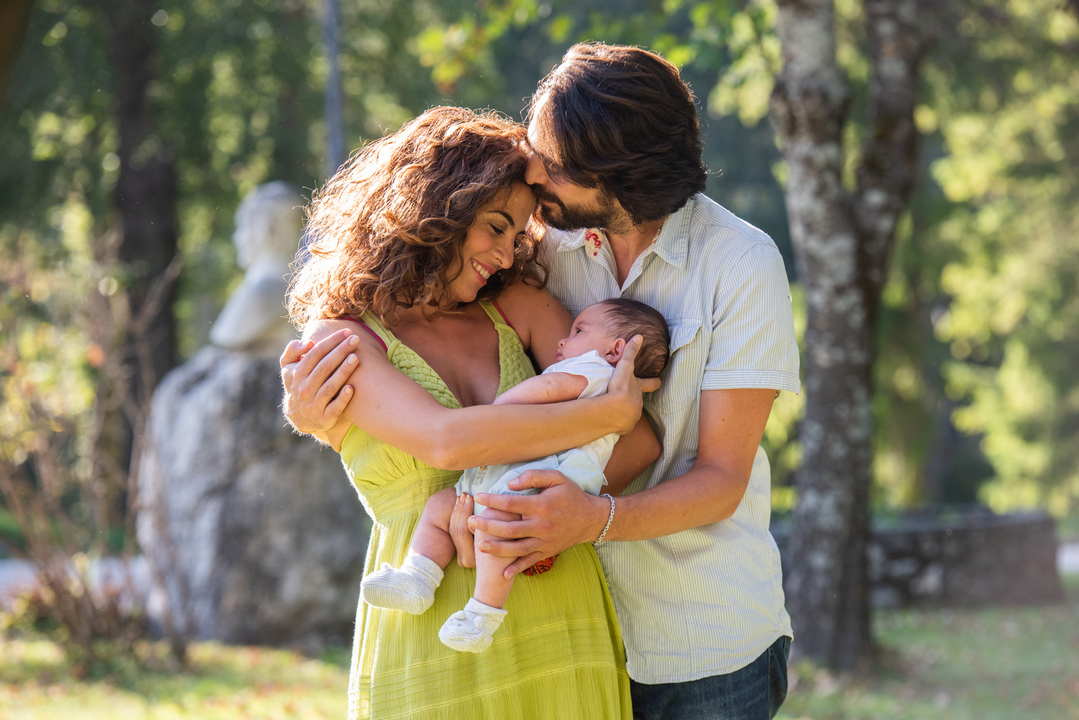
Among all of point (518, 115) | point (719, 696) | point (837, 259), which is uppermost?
point (719, 696)

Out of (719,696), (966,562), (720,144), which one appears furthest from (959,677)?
(720,144)

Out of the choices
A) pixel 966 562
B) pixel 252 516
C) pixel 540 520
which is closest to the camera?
pixel 540 520

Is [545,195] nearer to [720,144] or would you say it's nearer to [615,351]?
[615,351]

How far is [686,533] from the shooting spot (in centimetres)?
240

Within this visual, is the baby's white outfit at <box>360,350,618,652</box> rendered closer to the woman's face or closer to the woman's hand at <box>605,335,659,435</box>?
the woman's hand at <box>605,335,659,435</box>

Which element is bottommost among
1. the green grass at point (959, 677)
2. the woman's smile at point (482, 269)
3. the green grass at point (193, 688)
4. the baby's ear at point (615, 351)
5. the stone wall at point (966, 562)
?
the stone wall at point (966, 562)

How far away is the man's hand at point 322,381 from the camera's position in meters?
2.29

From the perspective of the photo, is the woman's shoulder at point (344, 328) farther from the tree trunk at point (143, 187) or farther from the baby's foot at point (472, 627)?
the tree trunk at point (143, 187)

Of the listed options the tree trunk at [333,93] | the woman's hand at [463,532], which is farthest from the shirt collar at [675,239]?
the tree trunk at [333,93]

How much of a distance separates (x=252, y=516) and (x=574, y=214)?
5.69 metres

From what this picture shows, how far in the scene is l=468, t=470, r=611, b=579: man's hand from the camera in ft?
7.07

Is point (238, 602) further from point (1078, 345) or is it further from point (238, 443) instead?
point (1078, 345)

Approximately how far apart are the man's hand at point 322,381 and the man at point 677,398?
35 cm

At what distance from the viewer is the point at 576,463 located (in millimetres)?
2262
